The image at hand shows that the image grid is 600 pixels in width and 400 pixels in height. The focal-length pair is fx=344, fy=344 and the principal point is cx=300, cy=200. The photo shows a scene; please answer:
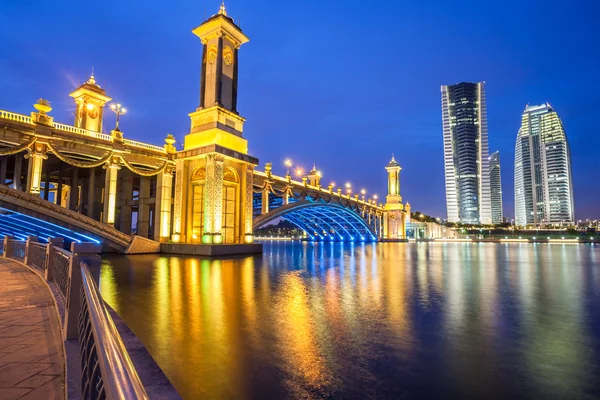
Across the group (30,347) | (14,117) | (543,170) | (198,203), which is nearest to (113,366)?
(30,347)

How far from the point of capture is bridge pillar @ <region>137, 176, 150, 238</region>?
95.9 ft

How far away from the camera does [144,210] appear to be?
29.5 metres

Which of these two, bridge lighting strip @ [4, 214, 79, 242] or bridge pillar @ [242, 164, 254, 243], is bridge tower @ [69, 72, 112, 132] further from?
bridge pillar @ [242, 164, 254, 243]

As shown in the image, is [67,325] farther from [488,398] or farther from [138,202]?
[138,202]

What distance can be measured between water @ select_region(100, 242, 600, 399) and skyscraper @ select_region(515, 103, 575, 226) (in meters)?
189

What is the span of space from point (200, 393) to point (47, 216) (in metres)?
21.3

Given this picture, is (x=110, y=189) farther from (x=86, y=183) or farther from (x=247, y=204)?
(x=247, y=204)

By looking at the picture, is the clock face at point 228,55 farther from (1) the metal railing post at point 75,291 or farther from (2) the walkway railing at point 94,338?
(1) the metal railing post at point 75,291

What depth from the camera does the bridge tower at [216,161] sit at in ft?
83.6

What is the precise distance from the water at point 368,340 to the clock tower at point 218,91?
58.2ft

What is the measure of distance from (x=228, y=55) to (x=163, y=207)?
44.0ft

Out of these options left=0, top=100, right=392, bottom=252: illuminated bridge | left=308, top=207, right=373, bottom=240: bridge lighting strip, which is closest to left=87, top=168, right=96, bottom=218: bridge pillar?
left=0, top=100, right=392, bottom=252: illuminated bridge

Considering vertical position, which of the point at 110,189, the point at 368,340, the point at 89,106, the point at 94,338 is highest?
the point at 89,106

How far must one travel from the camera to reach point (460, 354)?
4.86m
